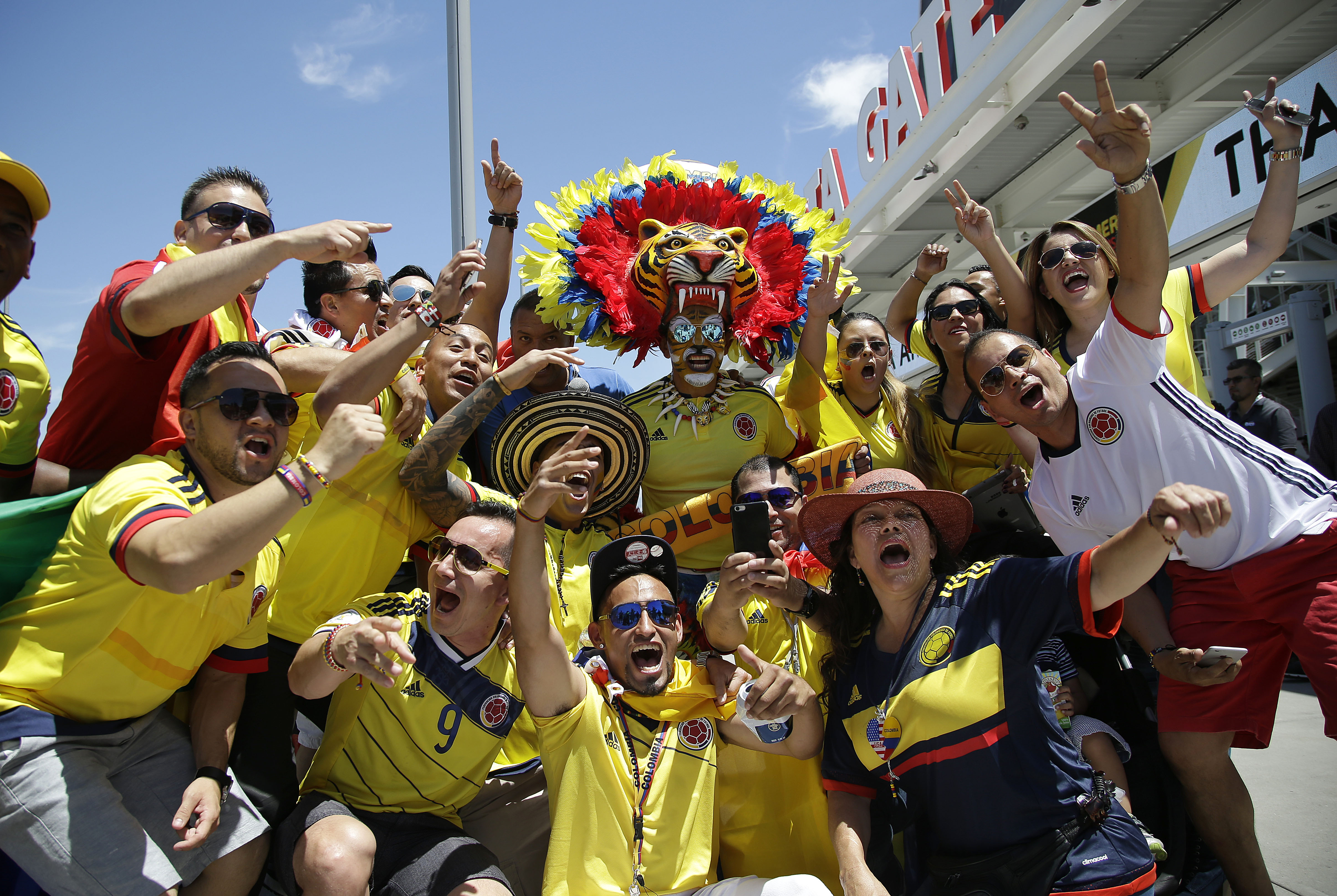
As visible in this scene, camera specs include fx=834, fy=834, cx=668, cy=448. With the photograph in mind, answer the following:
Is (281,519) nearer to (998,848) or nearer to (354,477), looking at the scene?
(354,477)

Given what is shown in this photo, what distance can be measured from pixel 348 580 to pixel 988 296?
353cm

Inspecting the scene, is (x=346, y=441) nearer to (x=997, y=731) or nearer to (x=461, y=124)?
(x=997, y=731)

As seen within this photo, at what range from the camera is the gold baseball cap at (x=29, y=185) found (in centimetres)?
243

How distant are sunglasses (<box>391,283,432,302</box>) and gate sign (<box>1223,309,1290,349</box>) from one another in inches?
368

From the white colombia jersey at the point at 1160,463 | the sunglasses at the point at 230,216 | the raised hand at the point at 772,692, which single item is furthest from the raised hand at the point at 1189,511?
the sunglasses at the point at 230,216

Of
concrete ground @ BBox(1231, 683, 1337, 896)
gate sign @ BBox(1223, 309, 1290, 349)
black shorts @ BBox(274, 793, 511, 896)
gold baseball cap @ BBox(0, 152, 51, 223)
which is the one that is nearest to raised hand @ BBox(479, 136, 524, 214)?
gold baseball cap @ BBox(0, 152, 51, 223)

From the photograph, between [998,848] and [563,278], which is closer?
[998,848]

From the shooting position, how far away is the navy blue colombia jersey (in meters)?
2.47

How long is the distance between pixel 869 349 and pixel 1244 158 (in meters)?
4.87

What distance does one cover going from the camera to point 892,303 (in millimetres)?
4949

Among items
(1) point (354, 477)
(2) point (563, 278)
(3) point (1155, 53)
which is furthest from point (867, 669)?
(3) point (1155, 53)

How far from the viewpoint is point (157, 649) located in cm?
248

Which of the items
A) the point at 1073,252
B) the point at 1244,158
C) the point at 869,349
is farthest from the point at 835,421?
the point at 1244,158

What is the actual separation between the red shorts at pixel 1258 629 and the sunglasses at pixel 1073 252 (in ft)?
4.36
